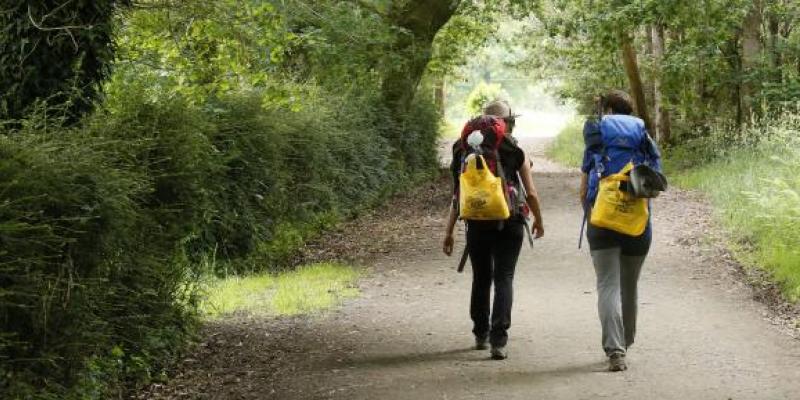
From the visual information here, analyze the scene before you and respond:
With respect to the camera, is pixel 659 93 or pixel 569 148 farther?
pixel 569 148

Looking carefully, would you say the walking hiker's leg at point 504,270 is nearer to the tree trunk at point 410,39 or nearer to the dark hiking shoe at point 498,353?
the dark hiking shoe at point 498,353

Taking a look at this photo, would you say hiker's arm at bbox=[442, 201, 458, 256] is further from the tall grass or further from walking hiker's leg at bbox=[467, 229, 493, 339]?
the tall grass

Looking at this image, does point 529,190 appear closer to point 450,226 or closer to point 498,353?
point 450,226

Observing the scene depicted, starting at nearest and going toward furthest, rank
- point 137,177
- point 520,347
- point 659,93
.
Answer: point 137,177 < point 520,347 < point 659,93

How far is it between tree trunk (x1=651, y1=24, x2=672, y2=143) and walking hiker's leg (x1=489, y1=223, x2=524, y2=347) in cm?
1911

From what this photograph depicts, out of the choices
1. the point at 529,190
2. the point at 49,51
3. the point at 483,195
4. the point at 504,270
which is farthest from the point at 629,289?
the point at 49,51

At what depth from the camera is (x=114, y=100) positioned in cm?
975

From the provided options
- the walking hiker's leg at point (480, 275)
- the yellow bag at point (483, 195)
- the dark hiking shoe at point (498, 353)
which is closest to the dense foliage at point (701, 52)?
the walking hiker's leg at point (480, 275)

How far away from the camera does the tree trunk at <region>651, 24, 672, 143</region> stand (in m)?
27.4

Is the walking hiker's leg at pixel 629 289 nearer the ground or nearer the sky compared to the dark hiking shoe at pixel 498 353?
nearer the sky

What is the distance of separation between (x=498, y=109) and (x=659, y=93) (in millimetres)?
21535

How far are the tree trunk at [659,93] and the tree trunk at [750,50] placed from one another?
7.33 ft

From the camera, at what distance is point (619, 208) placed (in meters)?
7.59

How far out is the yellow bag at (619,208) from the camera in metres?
7.58
